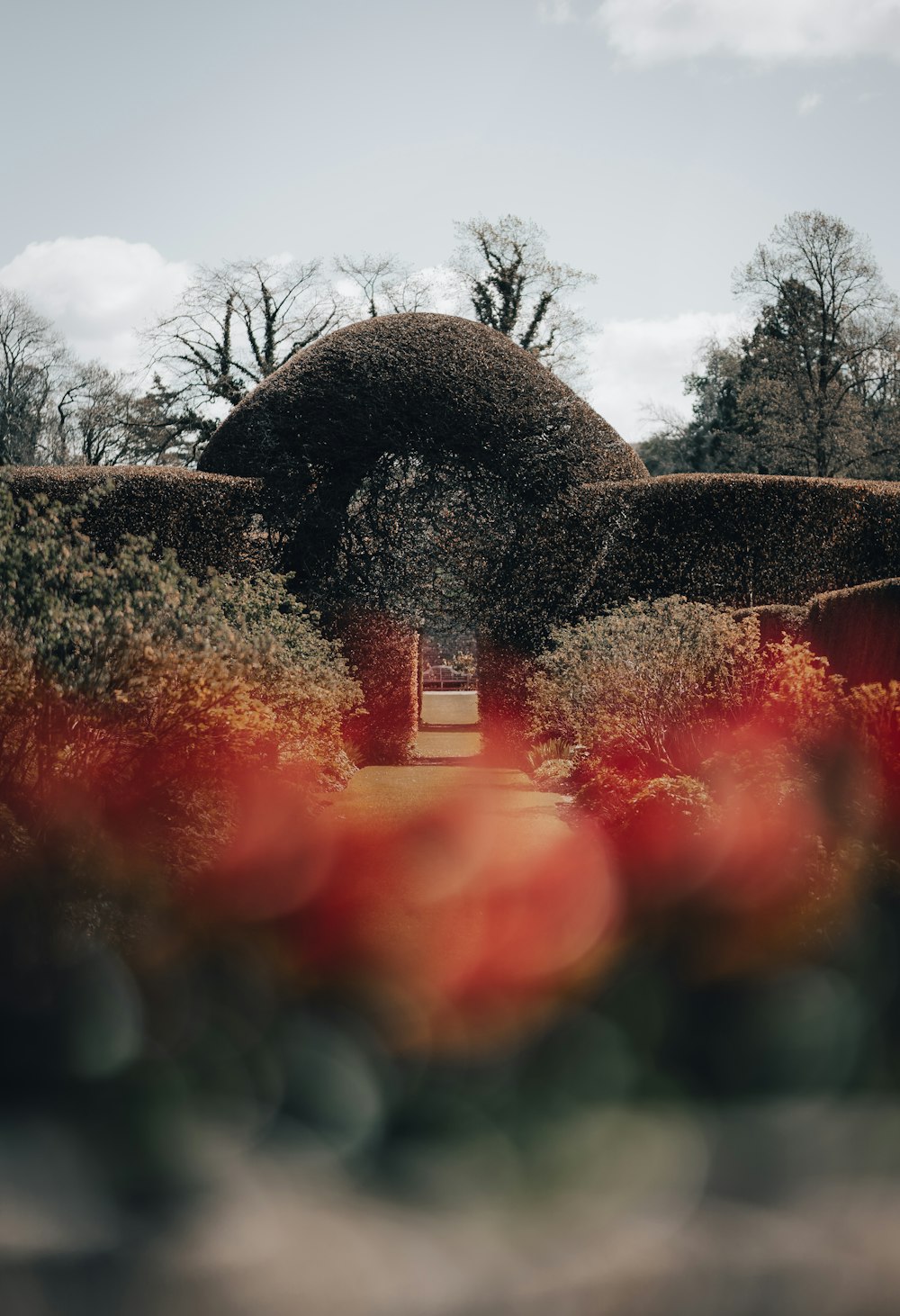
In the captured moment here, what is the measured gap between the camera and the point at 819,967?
593 centimetres

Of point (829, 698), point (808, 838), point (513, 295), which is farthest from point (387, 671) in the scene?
point (513, 295)

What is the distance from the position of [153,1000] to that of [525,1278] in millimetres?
3021

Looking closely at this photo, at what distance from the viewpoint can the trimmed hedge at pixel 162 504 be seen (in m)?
15.5

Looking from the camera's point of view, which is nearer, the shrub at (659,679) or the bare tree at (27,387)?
the shrub at (659,679)

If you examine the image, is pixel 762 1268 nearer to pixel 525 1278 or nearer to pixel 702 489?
pixel 525 1278

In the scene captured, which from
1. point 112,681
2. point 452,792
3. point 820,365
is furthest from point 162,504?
point 820,365

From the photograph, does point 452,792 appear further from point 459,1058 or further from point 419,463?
point 459,1058

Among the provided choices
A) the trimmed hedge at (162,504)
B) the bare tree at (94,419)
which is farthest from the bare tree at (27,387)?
the trimmed hedge at (162,504)

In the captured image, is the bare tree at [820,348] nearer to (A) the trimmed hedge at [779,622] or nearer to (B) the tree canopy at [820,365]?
(B) the tree canopy at [820,365]

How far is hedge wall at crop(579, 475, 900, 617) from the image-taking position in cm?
1620

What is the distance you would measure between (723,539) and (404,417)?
194 inches

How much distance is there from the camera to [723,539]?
16250mm

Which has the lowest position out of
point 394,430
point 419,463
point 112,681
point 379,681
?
point 379,681

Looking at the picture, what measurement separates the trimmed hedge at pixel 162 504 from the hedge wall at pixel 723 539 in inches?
205
